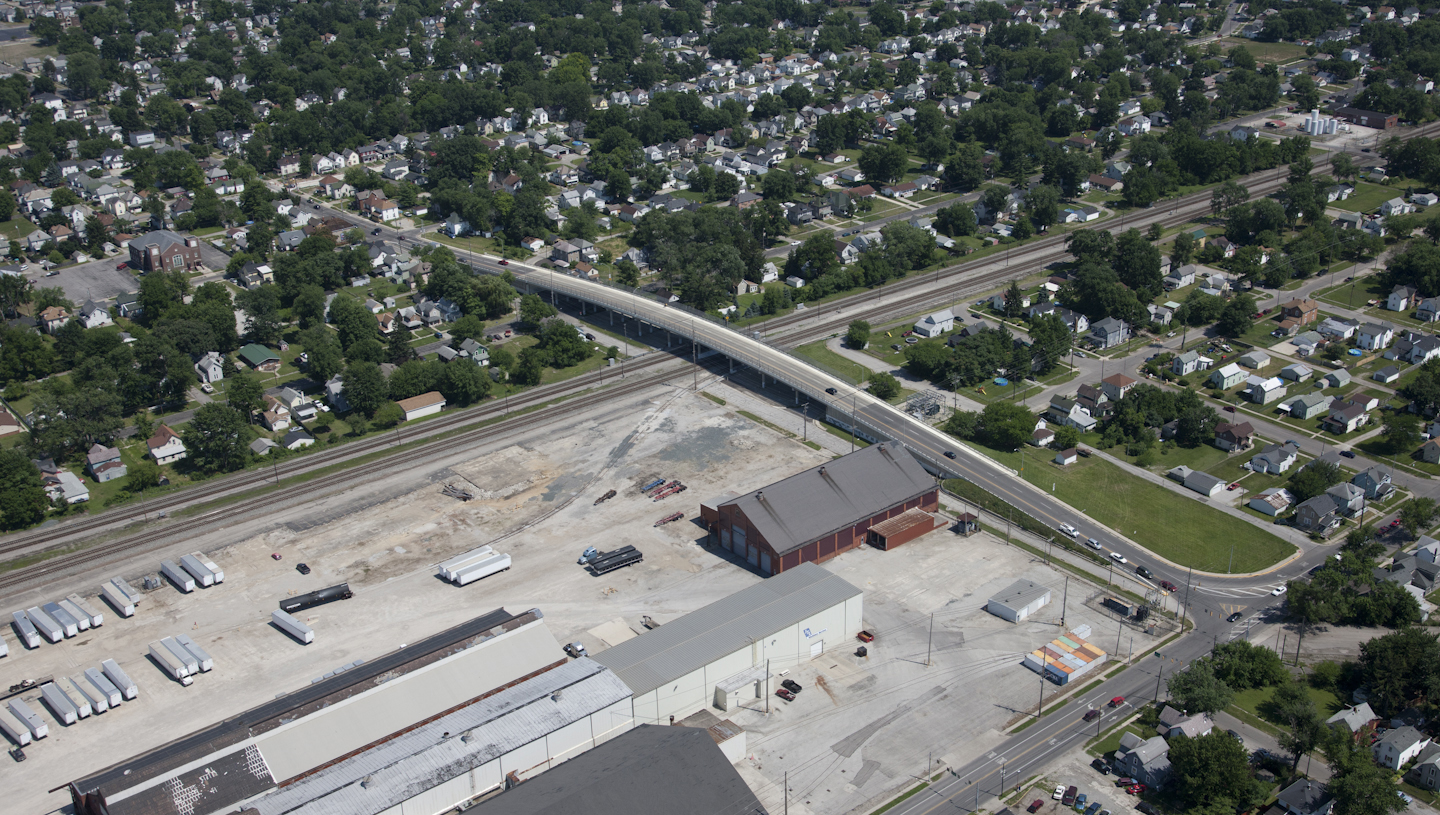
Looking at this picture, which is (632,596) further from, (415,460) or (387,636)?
(415,460)

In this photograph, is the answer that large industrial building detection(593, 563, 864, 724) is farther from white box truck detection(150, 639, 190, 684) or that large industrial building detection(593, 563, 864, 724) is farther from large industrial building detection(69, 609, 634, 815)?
white box truck detection(150, 639, 190, 684)

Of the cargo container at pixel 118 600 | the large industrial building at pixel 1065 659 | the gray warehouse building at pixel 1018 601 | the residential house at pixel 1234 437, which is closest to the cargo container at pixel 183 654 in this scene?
the cargo container at pixel 118 600

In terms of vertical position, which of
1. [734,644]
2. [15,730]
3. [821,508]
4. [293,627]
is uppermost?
[821,508]

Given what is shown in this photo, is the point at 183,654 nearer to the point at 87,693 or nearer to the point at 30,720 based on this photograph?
the point at 87,693

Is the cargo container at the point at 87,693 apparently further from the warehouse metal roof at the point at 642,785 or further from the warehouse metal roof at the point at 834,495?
the warehouse metal roof at the point at 834,495

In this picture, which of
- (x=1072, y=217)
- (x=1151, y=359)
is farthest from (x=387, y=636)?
(x=1072, y=217)

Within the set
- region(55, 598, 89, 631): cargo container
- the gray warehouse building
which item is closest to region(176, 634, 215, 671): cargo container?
region(55, 598, 89, 631): cargo container

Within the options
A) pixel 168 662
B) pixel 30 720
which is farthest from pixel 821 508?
pixel 30 720
